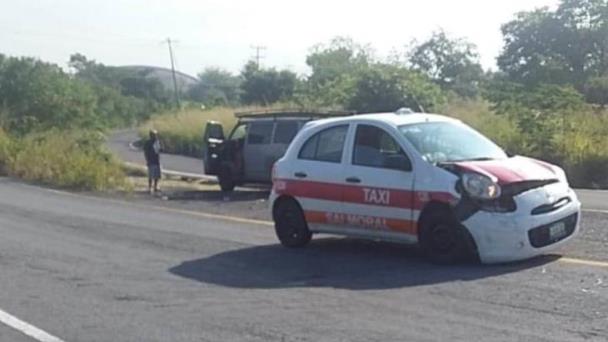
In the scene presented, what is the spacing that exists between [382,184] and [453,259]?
48.4 inches

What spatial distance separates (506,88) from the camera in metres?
45.5

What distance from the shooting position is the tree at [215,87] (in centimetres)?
12681

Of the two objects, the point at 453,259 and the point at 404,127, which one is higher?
the point at 404,127

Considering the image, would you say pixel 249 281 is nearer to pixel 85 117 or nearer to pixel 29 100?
pixel 85 117

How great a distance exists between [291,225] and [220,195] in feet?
42.7

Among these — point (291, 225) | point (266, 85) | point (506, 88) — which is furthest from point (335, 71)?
point (291, 225)

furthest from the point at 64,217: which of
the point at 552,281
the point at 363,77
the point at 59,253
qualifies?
the point at 363,77

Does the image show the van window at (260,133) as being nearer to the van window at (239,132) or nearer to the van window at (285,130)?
the van window at (285,130)

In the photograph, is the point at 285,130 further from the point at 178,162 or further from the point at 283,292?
the point at 178,162

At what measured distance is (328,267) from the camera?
516 inches

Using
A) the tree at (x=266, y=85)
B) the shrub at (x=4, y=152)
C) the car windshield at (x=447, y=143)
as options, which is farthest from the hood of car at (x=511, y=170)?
the tree at (x=266, y=85)

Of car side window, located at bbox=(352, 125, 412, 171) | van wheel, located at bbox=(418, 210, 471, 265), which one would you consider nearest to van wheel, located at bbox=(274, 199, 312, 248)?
car side window, located at bbox=(352, 125, 412, 171)

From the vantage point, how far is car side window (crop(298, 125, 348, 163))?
45.9 feet

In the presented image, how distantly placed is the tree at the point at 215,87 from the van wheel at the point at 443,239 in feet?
328
